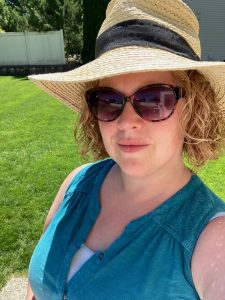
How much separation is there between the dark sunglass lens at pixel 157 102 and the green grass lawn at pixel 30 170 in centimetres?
241

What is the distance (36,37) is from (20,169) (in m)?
13.9

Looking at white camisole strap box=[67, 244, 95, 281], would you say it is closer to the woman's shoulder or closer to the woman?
the woman

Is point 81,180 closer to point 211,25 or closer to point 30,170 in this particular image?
point 30,170

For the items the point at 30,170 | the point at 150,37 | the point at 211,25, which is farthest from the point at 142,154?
the point at 211,25

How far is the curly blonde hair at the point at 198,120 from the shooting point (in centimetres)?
153

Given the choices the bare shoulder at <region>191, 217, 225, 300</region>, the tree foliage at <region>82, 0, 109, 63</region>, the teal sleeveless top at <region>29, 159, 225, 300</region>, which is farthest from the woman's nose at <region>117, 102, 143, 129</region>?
the tree foliage at <region>82, 0, 109, 63</region>

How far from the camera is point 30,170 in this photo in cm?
586

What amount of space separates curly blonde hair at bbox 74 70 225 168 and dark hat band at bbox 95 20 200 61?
84mm

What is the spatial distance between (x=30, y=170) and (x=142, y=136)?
4.55 metres

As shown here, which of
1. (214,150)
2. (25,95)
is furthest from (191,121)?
(25,95)

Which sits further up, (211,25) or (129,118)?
(211,25)

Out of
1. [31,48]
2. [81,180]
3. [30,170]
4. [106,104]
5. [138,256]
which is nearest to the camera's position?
[138,256]

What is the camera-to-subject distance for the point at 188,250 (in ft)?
4.24

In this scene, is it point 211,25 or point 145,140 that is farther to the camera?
point 211,25
